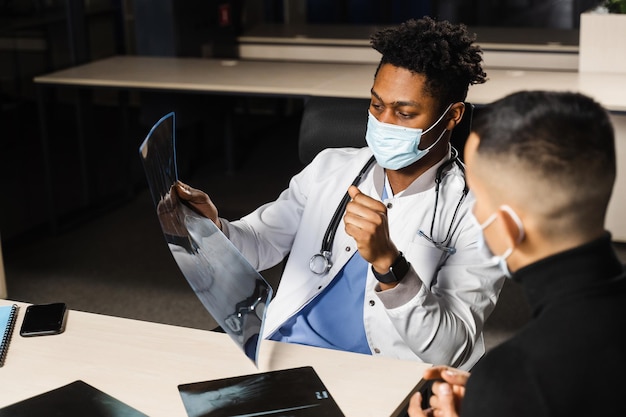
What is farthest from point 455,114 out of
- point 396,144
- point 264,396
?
point 264,396


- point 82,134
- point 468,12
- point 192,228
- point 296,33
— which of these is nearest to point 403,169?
point 192,228

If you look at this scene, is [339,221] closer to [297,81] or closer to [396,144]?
[396,144]

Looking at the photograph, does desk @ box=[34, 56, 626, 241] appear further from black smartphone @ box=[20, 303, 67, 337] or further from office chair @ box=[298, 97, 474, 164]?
black smartphone @ box=[20, 303, 67, 337]

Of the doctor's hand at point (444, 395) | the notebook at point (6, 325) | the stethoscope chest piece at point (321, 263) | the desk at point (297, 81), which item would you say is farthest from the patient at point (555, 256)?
the desk at point (297, 81)

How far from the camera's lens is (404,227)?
1.90 meters

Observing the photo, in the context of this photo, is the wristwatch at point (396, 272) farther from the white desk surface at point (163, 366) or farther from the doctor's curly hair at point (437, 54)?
the doctor's curly hair at point (437, 54)

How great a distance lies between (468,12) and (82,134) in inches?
122

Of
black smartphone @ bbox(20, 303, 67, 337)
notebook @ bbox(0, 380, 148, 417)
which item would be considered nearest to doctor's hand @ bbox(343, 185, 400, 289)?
notebook @ bbox(0, 380, 148, 417)

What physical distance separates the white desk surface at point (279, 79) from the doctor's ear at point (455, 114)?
1.62m

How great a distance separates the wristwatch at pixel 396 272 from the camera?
5.40 ft

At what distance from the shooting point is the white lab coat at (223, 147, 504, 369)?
1.71 meters

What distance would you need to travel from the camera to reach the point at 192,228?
168 cm

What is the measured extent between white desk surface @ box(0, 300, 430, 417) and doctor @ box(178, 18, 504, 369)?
188mm

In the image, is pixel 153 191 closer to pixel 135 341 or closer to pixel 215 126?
pixel 135 341
